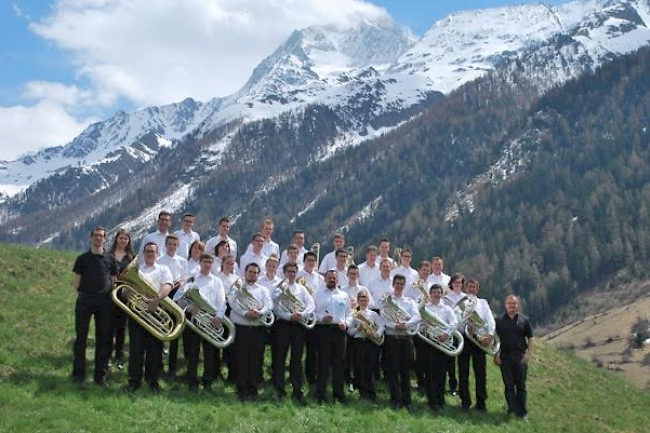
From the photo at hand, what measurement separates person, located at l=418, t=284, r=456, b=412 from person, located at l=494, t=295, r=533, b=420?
134 centimetres

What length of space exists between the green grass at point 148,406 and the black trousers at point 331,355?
0.44 meters

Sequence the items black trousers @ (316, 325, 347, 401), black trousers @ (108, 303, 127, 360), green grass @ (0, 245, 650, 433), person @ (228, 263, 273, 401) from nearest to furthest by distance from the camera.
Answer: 1. green grass @ (0, 245, 650, 433)
2. person @ (228, 263, 273, 401)
3. black trousers @ (316, 325, 347, 401)
4. black trousers @ (108, 303, 127, 360)

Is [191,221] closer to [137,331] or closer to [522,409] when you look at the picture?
[137,331]

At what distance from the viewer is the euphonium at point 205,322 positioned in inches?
461

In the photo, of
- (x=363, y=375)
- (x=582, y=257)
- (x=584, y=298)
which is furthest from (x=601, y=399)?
(x=582, y=257)

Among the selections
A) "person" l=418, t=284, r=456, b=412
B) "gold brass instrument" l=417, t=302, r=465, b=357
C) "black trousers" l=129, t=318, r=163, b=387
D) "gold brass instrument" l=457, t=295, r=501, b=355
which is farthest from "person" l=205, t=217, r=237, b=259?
"gold brass instrument" l=457, t=295, r=501, b=355

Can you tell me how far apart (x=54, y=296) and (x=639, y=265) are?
11802 centimetres

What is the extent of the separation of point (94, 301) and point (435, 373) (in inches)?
281

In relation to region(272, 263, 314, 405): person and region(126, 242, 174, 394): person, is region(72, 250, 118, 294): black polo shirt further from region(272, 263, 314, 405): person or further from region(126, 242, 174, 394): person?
region(272, 263, 314, 405): person

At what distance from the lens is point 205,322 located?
Result: 39.0 feet

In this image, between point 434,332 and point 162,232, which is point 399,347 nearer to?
point 434,332

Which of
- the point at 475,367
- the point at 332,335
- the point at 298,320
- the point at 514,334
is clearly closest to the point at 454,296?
the point at 514,334

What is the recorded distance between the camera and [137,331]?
1156 cm

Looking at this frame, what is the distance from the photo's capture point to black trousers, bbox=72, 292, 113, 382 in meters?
11.5
